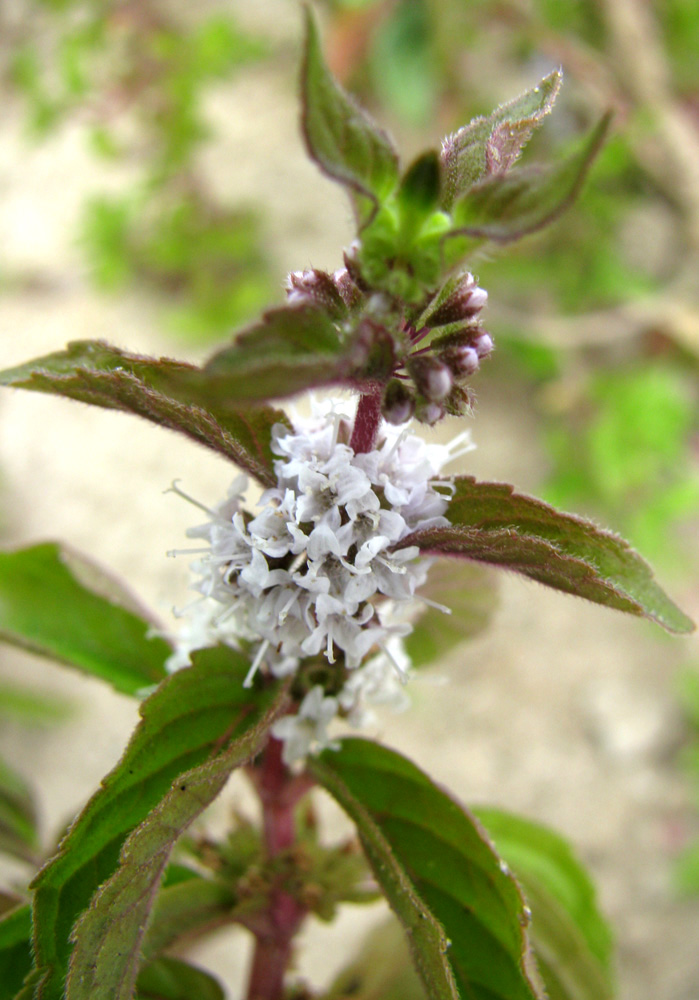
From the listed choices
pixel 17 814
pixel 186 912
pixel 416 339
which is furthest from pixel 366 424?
pixel 17 814

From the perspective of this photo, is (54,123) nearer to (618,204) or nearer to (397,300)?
(618,204)

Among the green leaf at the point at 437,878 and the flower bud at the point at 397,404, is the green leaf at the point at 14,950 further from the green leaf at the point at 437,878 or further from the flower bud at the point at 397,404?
the flower bud at the point at 397,404

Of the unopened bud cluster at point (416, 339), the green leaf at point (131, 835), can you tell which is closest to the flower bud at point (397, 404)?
the unopened bud cluster at point (416, 339)

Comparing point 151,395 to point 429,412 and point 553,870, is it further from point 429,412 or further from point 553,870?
point 553,870

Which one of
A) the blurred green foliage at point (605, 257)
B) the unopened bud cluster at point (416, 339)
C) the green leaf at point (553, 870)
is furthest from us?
the blurred green foliage at point (605, 257)

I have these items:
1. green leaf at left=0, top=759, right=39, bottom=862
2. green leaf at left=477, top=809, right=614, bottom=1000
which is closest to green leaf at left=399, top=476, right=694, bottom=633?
green leaf at left=477, top=809, right=614, bottom=1000
